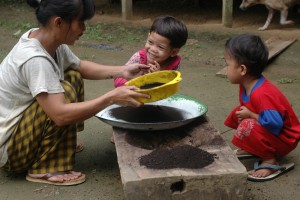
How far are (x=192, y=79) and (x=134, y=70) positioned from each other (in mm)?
1985

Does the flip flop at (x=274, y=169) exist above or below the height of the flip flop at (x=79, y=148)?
above

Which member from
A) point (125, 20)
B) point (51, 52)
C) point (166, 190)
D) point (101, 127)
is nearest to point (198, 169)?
point (166, 190)

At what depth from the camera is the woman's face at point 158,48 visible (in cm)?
322

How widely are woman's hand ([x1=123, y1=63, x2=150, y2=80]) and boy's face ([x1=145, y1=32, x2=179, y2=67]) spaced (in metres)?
0.10

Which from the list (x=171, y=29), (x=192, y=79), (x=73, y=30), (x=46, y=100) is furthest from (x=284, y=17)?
(x=46, y=100)

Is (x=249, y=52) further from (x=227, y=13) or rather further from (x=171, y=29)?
(x=227, y=13)

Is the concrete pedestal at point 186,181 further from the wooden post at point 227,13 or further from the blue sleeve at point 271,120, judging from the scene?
the wooden post at point 227,13

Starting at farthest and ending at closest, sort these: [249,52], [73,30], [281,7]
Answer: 1. [281,7]
2. [249,52]
3. [73,30]

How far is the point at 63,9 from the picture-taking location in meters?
2.66

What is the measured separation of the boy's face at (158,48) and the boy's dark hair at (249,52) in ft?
1.54

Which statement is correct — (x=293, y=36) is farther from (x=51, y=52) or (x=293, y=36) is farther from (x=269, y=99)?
(x=51, y=52)

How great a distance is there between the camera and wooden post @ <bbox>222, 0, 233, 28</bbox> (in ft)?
23.5

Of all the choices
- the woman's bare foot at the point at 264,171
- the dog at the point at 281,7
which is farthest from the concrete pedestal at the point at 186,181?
the dog at the point at 281,7

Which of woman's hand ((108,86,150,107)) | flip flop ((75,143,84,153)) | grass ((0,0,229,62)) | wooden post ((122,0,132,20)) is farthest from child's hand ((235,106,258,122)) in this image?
wooden post ((122,0,132,20))
